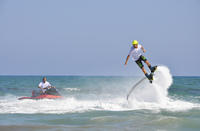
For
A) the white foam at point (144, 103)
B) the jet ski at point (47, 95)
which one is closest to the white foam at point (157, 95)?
the white foam at point (144, 103)

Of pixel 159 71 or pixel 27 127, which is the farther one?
pixel 159 71

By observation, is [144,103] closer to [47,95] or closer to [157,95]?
[157,95]

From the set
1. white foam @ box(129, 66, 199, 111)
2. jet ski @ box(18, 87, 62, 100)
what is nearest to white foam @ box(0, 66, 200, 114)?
white foam @ box(129, 66, 199, 111)

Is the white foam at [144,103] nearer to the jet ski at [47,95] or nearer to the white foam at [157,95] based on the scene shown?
the white foam at [157,95]

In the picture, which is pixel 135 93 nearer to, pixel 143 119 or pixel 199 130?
pixel 143 119

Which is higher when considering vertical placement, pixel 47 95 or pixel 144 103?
pixel 47 95

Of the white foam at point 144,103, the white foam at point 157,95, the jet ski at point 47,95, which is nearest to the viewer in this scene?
the white foam at point 144,103

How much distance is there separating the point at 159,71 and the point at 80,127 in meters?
7.18

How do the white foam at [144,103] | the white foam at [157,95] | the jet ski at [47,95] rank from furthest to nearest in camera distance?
the jet ski at [47,95], the white foam at [157,95], the white foam at [144,103]

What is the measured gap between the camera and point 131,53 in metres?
13.2

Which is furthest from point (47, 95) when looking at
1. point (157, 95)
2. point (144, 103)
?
point (157, 95)

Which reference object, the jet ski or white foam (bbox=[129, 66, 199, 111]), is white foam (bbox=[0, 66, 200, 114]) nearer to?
white foam (bbox=[129, 66, 199, 111])

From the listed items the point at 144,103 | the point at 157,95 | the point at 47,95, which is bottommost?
the point at 144,103

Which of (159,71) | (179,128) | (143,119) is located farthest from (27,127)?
(159,71)
